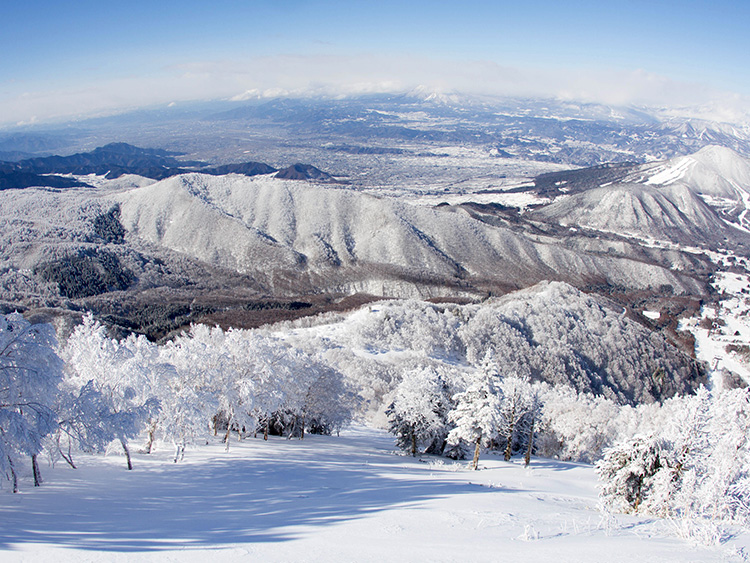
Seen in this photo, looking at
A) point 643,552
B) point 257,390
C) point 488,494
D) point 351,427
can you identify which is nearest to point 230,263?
point 351,427

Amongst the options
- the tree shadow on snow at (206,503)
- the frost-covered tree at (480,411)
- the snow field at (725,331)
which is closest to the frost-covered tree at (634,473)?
the tree shadow on snow at (206,503)

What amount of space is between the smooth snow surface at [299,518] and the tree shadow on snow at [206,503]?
6 centimetres

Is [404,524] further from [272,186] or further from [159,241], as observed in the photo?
[272,186]

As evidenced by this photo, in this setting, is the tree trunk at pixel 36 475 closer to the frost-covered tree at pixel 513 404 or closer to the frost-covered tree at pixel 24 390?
the frost-covered tree at pixel 24 390

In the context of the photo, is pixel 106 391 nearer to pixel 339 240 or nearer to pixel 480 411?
pixel 480 411

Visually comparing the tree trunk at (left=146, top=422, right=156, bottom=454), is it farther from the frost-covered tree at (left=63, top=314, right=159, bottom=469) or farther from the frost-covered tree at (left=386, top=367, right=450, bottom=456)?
the frost-covered tree at (left=386, top=367, right=450, bottom=456)

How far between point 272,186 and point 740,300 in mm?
155419

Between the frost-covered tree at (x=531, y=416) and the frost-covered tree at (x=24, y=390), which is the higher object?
the frost-covered tree at (x=24, y=390)

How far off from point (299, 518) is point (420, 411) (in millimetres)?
19310

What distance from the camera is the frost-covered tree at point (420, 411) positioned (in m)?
35.6

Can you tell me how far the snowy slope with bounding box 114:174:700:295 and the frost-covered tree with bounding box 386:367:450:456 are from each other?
315ft

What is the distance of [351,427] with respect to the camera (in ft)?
169

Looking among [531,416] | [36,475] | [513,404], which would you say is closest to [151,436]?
[36,475]

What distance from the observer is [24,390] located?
1549 cm
